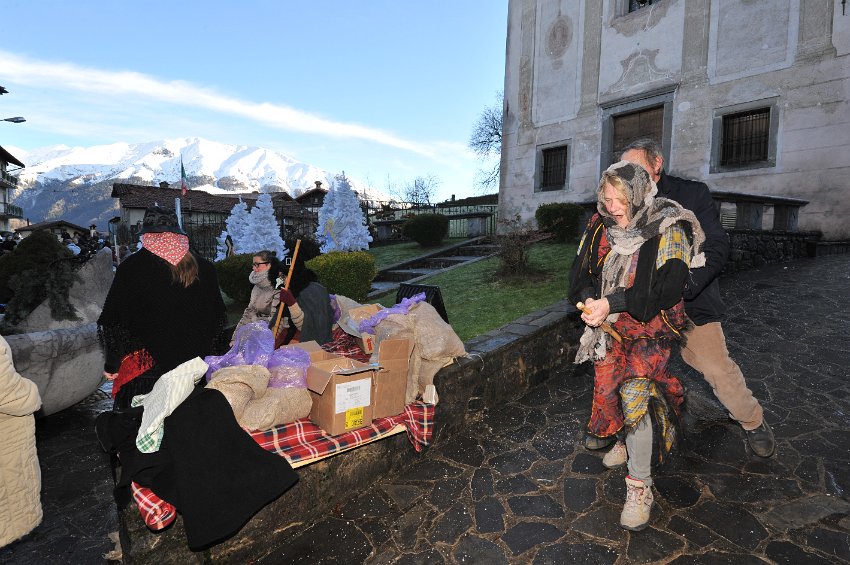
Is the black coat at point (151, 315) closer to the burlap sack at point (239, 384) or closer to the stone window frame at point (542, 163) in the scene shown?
the burlap sack at point (239, 384)

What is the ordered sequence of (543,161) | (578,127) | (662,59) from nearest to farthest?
1. (662,59)
2. (578,127)
3. (543,161)

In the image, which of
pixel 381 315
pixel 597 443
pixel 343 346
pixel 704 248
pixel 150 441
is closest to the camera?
pixel 150 441

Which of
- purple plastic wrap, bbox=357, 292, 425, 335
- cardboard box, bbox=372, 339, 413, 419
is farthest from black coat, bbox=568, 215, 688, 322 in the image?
purple plastic wrap, bbox=357, 292, 425, 335

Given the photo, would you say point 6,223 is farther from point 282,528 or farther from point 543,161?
point 282,528

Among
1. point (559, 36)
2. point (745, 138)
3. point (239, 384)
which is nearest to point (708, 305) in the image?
point (239, 384)

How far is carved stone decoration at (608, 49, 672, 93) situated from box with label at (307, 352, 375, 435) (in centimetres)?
1534

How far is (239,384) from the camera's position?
9.48ft

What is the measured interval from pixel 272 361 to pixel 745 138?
48.3 feet

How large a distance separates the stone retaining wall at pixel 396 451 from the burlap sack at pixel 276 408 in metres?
0.38

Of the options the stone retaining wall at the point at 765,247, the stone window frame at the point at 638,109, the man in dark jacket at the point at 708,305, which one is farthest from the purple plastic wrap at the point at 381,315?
the stone window frame at the point at 638,109

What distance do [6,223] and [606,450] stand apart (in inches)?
3141

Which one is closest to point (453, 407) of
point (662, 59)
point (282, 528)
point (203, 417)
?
point (282, 528)

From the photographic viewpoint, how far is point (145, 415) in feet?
7.99

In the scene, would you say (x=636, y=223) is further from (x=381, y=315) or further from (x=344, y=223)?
(x=344, y=223)
